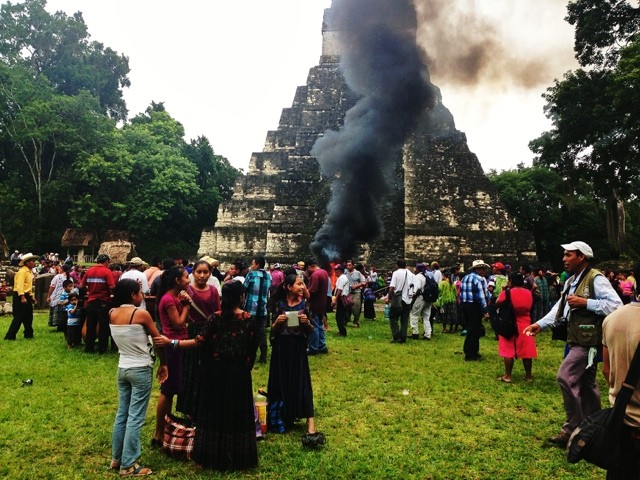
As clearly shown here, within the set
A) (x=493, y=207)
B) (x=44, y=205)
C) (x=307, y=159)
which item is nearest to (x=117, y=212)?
(x=44, y=205)

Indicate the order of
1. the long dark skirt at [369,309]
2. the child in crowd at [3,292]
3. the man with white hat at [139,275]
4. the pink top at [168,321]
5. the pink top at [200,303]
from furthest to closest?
the child in crowd at [3,292], the long dark skirt at [369,309], the man with white hat at [139,275], the pink top at [200,303], the pink top at [168,321]

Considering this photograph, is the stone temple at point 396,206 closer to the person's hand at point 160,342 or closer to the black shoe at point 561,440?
the black shoe at point 561,440

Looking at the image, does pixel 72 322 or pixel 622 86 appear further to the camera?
pixel 622 86

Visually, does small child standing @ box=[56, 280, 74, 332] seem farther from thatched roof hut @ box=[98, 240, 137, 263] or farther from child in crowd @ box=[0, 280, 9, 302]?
thatched roof hut @ box=[98, 240, 137, 263]

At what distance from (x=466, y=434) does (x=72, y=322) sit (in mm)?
7835

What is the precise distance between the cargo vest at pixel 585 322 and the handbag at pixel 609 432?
2.22 m

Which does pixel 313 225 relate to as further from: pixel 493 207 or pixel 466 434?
pixel 466 434

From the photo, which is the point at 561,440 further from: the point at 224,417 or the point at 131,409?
the point at 131,409

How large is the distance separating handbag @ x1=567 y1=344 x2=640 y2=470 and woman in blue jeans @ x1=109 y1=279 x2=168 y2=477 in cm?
327

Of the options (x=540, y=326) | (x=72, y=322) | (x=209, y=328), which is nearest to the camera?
(x=209, y=328)

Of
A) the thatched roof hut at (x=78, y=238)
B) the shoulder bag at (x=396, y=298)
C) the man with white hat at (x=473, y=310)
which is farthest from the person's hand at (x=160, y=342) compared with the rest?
the thatched roof hut at (x=78, y=238)

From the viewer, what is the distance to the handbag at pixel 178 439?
455 centimetres

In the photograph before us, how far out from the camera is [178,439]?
4598 mm

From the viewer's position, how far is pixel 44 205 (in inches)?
1435
